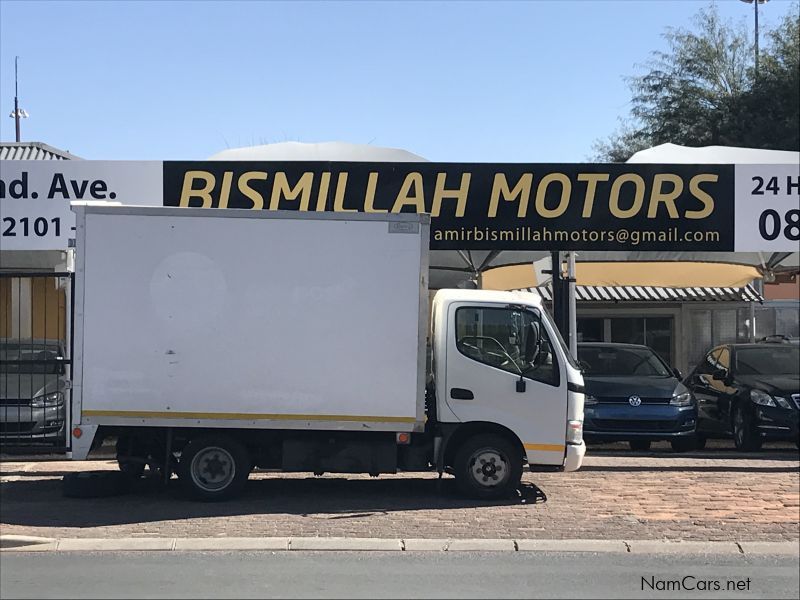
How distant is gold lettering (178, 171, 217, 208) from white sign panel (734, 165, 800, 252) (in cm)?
713

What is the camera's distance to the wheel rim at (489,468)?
1027cm

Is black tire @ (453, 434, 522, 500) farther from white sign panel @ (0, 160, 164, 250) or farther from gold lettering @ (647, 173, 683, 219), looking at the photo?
white sign panel @ (0, 160, 164, 250)

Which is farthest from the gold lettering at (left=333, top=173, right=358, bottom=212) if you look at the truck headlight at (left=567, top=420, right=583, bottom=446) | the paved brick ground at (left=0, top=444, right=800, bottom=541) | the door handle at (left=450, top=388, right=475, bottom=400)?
the truck headlight at (left=567, top=420, right=583, bottom=446)

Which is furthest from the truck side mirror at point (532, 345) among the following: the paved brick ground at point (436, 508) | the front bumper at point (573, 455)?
the paved brick ground at point (436, 508)

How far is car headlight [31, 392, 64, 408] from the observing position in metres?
10.4

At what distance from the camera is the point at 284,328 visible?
988 centimetres

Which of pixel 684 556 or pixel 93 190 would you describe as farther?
pixel 93 190

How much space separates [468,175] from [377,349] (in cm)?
414

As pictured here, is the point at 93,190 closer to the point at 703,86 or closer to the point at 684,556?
the point at 684,556

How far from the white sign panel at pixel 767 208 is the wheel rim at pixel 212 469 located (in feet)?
24.9

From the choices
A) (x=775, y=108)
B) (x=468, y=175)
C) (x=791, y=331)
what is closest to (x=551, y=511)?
(x=468, y=175)

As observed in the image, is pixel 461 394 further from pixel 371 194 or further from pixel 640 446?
pixel 640 446

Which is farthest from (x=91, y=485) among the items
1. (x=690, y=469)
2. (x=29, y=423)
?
(x=690, y=469)

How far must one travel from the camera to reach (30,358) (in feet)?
34.3
